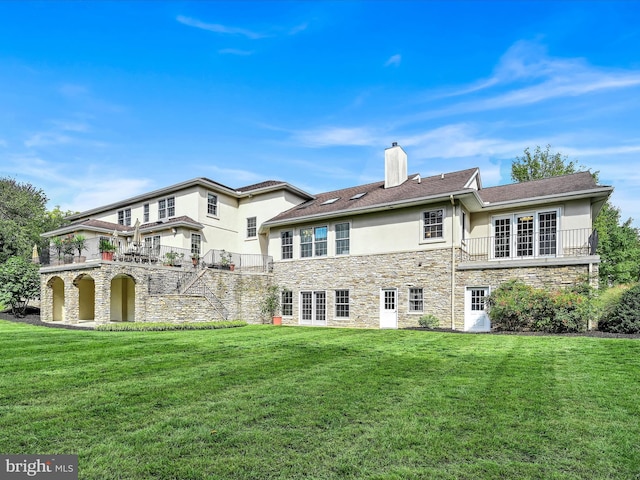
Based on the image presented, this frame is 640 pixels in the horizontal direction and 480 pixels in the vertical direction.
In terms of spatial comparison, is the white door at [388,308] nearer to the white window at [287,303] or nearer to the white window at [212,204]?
the white window at [287,303]

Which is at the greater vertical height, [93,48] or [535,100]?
[93,48]

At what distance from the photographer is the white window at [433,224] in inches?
685

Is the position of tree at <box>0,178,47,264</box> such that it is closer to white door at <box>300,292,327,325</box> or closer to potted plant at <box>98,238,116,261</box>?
potted plant at <box>98,238,116,261</box>

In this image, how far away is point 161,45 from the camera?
14.0 meters

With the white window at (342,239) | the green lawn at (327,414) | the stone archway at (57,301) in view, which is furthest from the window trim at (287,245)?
the green lawn at (327,414)

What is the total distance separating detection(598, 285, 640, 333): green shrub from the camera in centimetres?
1262

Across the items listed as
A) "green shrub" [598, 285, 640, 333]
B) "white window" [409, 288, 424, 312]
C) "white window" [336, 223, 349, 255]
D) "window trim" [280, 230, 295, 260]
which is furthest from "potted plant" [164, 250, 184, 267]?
"green shrub" [598, 285, 640, 333]

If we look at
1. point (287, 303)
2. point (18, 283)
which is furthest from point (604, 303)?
point (18, 283)

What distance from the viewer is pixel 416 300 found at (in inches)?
696

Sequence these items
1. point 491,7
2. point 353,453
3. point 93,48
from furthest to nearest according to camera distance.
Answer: point 93,48 → point 491,7 → point 353,453

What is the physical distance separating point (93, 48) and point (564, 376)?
17.8 metres

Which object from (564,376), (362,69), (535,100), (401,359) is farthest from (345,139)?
(564,376)

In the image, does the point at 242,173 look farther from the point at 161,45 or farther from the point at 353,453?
the point at 353,453

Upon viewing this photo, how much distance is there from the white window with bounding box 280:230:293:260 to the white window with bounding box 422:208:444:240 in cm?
828
